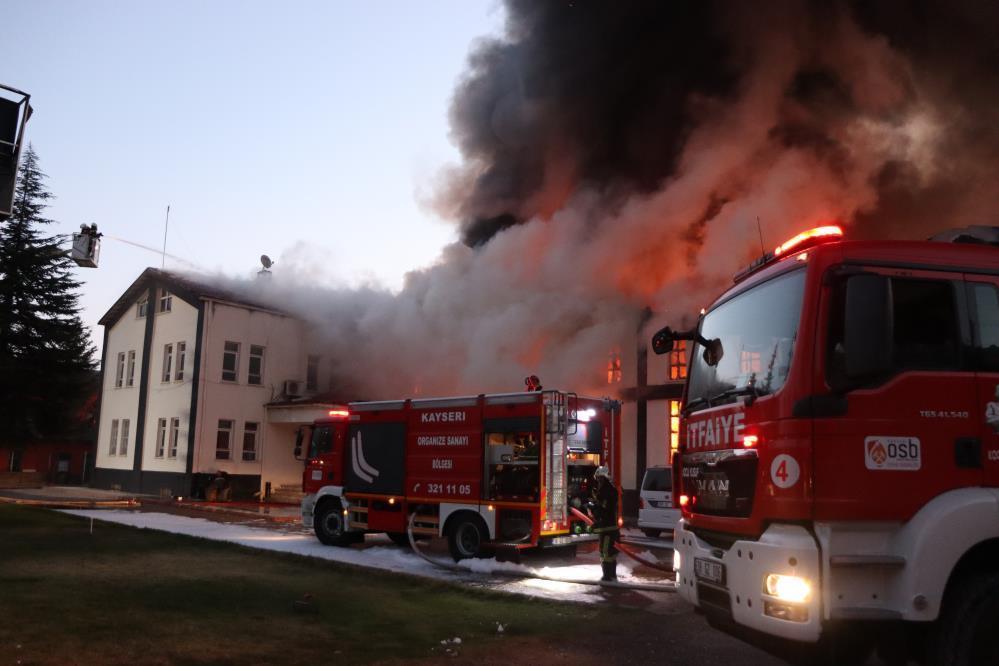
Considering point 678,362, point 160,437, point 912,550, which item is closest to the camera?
point 912,550

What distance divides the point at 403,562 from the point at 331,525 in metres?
2.88

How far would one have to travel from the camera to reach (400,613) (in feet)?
26.9

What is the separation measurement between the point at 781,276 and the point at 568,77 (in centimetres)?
1707

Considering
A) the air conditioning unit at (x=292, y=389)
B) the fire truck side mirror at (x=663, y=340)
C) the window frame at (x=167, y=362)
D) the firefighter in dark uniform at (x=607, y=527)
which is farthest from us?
the air conditioning unit at (x=292, y=389)

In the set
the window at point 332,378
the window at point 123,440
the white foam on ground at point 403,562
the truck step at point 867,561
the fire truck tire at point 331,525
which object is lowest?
the white foam on ground at point 403,562

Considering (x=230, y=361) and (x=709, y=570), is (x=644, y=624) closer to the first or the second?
(x=709, y=570)

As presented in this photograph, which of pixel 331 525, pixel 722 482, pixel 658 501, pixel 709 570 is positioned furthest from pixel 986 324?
pixel 331 525

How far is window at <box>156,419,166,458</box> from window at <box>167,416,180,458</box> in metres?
0.59

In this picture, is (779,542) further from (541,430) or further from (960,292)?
(541,430)

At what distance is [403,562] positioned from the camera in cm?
1282

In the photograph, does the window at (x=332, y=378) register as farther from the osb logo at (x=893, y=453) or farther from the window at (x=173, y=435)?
the osb logo at (x=893, y=453)

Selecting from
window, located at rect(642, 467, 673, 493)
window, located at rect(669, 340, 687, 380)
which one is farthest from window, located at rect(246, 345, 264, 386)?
window, located at rect(642, 467, 673, 493)

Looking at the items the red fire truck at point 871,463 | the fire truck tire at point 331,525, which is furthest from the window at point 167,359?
the red fire truck at point 871,463

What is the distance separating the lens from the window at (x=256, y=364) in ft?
98.5
